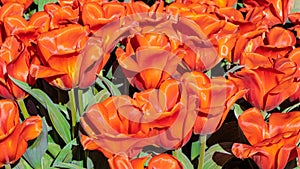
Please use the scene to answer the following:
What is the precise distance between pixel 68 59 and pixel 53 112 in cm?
14

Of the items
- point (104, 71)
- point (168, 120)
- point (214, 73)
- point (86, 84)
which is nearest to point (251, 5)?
point (214, 73)

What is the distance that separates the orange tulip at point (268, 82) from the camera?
1212mm

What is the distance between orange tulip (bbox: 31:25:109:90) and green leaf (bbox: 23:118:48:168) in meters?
0.10

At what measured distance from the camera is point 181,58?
129cm

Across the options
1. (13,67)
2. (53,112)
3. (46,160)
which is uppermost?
(13,67)

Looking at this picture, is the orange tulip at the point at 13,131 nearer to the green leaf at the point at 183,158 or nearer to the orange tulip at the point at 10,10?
the green leaf at the point at 183,158

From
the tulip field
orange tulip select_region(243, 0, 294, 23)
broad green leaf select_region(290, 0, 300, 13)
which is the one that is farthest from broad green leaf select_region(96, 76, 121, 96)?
broad green leaf select_region(290, 0, 300, 13)

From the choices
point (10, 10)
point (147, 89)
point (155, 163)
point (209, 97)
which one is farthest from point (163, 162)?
point (10, 10)

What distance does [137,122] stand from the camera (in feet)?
3.56

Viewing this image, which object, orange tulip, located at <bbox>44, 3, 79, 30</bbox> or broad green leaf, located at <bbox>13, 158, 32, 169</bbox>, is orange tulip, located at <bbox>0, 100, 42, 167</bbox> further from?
orange tulip, located at <bbox>44, 3, 79, 30</bbox>

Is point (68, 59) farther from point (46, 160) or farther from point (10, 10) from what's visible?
point (10, 10)

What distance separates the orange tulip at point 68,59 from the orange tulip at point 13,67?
0.15 ft

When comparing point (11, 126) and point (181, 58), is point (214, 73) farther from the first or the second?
point (11, 126)

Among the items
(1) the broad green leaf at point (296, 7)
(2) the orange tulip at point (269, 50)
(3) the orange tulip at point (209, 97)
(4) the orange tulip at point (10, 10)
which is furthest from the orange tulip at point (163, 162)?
(1) the broad green leaf at point (296, 7)
